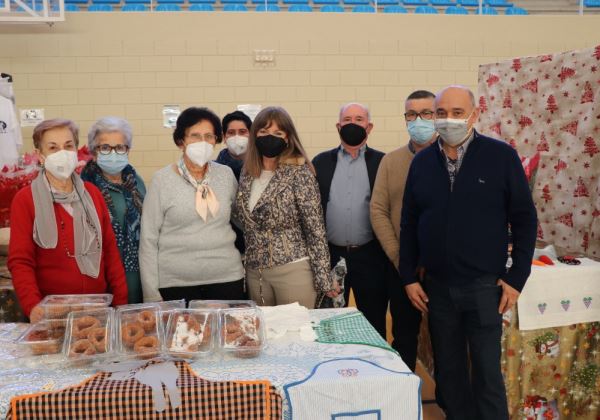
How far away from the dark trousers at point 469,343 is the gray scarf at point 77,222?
52.9 inches

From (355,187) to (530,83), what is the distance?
1290 millimetres

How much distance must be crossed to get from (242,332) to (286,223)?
0.68 metres

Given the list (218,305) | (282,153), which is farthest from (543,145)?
(218,305)

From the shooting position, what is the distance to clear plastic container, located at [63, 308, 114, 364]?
1416mm

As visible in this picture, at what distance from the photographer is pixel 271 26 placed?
593 cm

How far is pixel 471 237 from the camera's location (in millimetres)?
1954

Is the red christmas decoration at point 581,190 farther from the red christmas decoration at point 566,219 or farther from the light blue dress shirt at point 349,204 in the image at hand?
the light blue dress shirt at point 349,204

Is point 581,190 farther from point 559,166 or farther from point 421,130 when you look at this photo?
point 421,130

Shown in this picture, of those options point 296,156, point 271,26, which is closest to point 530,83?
point 296,156

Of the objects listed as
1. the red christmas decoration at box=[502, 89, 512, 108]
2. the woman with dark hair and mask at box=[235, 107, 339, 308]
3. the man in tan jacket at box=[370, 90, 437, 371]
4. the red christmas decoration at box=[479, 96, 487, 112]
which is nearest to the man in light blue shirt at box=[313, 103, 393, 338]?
the man in tan jacket at box=[370, 90, 437, 371]

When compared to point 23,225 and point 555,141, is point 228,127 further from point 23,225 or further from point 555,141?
point 555,141

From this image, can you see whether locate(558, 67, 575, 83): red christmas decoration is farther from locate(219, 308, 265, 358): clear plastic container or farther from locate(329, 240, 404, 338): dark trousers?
locate(219, 308, 265, 358): clear plastic container

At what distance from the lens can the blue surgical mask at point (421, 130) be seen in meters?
2.50

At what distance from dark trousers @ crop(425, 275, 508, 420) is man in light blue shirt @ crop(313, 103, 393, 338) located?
49 centimetres
